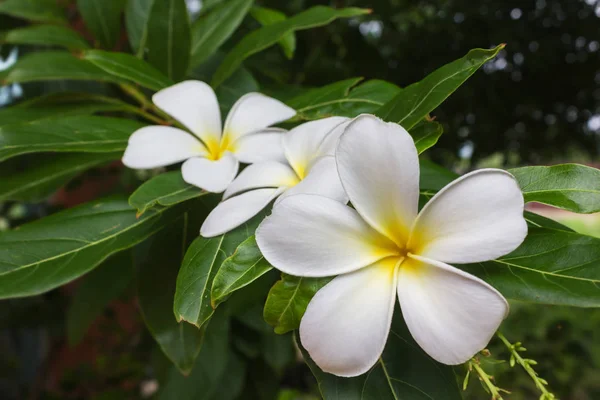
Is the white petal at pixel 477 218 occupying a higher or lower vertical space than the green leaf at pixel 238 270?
higher

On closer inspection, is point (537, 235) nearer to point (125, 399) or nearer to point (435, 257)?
point (435, 257)

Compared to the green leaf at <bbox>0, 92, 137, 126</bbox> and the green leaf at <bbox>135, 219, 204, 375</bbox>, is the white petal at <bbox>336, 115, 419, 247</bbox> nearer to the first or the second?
the green leaf at <bbox>135, 219, 204, 375</bbox>

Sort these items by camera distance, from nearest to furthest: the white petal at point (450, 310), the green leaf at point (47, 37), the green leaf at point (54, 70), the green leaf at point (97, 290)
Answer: the white petal at point (450, 310), the green leaf at point (54, 70), the green leaf at point (47, 37), the green leaf at point (97, 290)

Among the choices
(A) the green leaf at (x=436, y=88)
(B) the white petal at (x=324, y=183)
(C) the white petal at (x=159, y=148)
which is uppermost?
(A) the green leaf at (x=436, y=88)

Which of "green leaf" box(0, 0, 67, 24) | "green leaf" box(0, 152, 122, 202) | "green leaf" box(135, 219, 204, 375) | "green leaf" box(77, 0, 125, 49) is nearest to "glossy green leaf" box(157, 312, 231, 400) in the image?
"green leaf" box(135, 219, 204, 375)

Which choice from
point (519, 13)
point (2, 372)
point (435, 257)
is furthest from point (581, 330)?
point (2, 372)

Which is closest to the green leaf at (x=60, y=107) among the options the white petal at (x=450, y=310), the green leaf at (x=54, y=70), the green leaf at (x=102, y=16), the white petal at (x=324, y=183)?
the green leaf at (x=54, y=70)

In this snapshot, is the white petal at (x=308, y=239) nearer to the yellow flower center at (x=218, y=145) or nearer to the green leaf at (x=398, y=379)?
the green leaf at (x=398, y=379)
